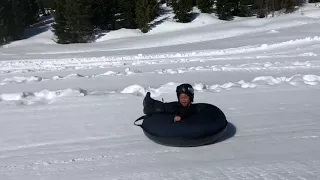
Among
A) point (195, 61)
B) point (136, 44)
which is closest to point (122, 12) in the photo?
point (136, 44)

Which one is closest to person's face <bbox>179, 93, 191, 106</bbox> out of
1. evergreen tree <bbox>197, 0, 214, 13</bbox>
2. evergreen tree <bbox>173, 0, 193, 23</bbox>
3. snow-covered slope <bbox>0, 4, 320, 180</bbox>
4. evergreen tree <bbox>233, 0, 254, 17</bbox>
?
snow-covered slope <bbox>0, 4, 320, 180</bbox>

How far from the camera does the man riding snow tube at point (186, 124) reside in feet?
15.2

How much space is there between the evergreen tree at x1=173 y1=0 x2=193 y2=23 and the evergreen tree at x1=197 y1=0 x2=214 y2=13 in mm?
2320

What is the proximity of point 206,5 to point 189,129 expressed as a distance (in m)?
25.8

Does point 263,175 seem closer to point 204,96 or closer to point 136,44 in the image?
point 204,96

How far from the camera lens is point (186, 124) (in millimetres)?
4668

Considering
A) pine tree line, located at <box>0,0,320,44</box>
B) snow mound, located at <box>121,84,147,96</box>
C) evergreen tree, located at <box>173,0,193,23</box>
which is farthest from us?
evergreen tree, located at <box>173,0,193,23</box>

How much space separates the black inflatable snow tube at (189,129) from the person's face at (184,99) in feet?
0.65

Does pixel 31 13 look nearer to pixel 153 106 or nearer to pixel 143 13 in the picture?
pixel 143 13

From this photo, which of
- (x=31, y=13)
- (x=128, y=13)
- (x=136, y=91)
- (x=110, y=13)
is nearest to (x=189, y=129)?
(x=136, y=91)

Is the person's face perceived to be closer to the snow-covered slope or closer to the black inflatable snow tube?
the black inflatable snow tube

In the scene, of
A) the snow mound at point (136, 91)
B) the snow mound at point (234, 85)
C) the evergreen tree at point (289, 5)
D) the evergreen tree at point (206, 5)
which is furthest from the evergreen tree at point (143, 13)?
→ the snow mound at point (136, 91)

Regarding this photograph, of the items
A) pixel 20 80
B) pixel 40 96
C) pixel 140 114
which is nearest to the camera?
pixel 140 114

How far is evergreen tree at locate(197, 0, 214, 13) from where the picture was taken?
95.3ft
